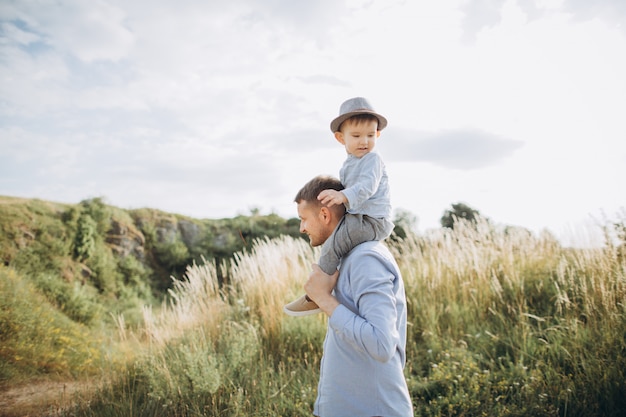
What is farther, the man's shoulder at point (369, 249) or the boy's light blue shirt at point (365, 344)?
the man's shoulder at point (369, 249)

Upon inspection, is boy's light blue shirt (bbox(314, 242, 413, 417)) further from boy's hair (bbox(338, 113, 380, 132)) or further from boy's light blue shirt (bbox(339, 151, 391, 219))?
boy's hair (bbox(338, 113, 380, 132))

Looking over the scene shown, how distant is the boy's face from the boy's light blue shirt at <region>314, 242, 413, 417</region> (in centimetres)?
46

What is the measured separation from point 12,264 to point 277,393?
23.1 feet

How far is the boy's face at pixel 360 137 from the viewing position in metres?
1.93

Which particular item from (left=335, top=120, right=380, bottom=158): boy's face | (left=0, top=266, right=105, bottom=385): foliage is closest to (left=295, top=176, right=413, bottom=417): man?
(left=335, top=120, right=380, bottom=158): boy's face

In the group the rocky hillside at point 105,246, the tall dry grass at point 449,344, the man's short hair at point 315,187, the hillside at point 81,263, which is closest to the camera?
the man's short hair at point 315,187

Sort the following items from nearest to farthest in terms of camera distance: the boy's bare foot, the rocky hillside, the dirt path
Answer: the boy's bare foot
the dirt path
the rocky hillside

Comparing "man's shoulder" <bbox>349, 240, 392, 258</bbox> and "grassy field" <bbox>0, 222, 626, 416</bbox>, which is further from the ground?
"man's shoulder" <bbox>349, 240, 392, 258</bbox>

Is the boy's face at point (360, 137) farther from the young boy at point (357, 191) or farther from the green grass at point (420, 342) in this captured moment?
the green grass at point (420, 342)

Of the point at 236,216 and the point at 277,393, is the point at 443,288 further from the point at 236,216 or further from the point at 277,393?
the point at 236,216

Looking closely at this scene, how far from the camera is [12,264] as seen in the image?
26.6 ft

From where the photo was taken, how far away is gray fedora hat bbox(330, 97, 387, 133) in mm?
1908

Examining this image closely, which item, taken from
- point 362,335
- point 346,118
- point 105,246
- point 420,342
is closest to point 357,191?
point 346,118

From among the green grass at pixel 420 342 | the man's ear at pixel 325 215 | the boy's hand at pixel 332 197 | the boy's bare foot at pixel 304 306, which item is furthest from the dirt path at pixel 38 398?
the boy's hand at pixel 332 197
